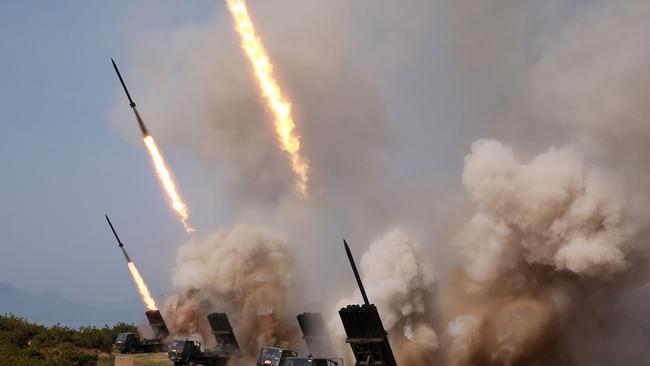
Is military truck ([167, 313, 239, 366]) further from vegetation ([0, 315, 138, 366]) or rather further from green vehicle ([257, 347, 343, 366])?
vegetation ([0, 315, 138, 366])

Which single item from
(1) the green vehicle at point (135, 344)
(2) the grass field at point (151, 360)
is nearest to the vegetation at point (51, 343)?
(1) the green vehicle at point (135, 344)

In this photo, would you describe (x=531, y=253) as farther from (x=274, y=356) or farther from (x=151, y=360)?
(x=151, y=360)

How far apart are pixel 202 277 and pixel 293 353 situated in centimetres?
1719

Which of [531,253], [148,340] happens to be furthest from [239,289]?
[531,253]

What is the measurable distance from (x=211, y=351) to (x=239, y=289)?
Result: 7.26 meters

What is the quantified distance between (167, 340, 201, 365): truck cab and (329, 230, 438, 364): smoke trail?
9.20m

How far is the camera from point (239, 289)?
151 feet

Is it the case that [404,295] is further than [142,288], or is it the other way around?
[142,288]

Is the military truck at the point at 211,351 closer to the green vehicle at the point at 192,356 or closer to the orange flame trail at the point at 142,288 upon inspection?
the green vehicle at the point at 192,356

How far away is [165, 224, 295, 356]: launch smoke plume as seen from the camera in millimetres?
43062

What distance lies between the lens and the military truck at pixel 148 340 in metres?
44.7

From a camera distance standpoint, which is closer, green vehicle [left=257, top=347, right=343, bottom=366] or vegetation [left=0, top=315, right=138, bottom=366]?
green vehicle [left=257, top=347, right=343, bottom=366]

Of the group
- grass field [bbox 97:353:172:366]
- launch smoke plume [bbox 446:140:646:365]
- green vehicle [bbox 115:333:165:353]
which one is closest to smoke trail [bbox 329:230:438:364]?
launch smoke plume [bbox 446:140:646:365]

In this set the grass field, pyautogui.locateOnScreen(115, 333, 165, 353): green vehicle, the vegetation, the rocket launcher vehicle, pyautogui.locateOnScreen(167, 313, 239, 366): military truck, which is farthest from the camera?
the vegetation
